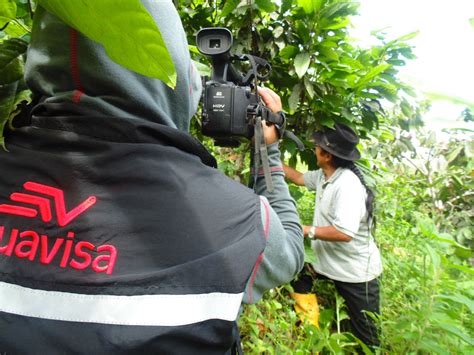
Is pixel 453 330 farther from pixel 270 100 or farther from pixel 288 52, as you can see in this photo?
pixel 288 52

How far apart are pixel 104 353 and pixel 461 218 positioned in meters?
3.31

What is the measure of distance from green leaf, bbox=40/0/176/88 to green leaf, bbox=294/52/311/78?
1247 millimetres

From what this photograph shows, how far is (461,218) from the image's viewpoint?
117 inches

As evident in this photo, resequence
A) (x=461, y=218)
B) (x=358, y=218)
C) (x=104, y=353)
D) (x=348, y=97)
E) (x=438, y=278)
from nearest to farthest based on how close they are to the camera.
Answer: (x=104, y=353)
(x=438, y=278)
(x=348, y=97)
(x=358, y=218)
(x=461, y=218)

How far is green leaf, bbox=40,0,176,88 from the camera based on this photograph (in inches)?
10.2

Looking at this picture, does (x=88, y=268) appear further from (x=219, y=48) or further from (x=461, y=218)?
(x=461, y=218)

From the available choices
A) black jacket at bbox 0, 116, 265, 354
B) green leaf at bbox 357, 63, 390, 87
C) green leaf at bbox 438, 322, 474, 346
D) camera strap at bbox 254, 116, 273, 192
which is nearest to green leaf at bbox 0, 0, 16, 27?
black jacket at bbox 0, 116, 265, 354

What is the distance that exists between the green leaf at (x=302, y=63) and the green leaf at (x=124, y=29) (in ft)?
4.09

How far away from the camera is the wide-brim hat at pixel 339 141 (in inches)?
81.4

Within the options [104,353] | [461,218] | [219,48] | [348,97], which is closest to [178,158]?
[104,353]

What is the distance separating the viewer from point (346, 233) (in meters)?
2.10

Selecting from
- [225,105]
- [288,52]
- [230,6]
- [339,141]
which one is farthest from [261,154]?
[339,141]

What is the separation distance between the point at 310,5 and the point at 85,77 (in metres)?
1.18

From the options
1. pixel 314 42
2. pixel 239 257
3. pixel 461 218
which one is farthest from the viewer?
pixel 461 218
